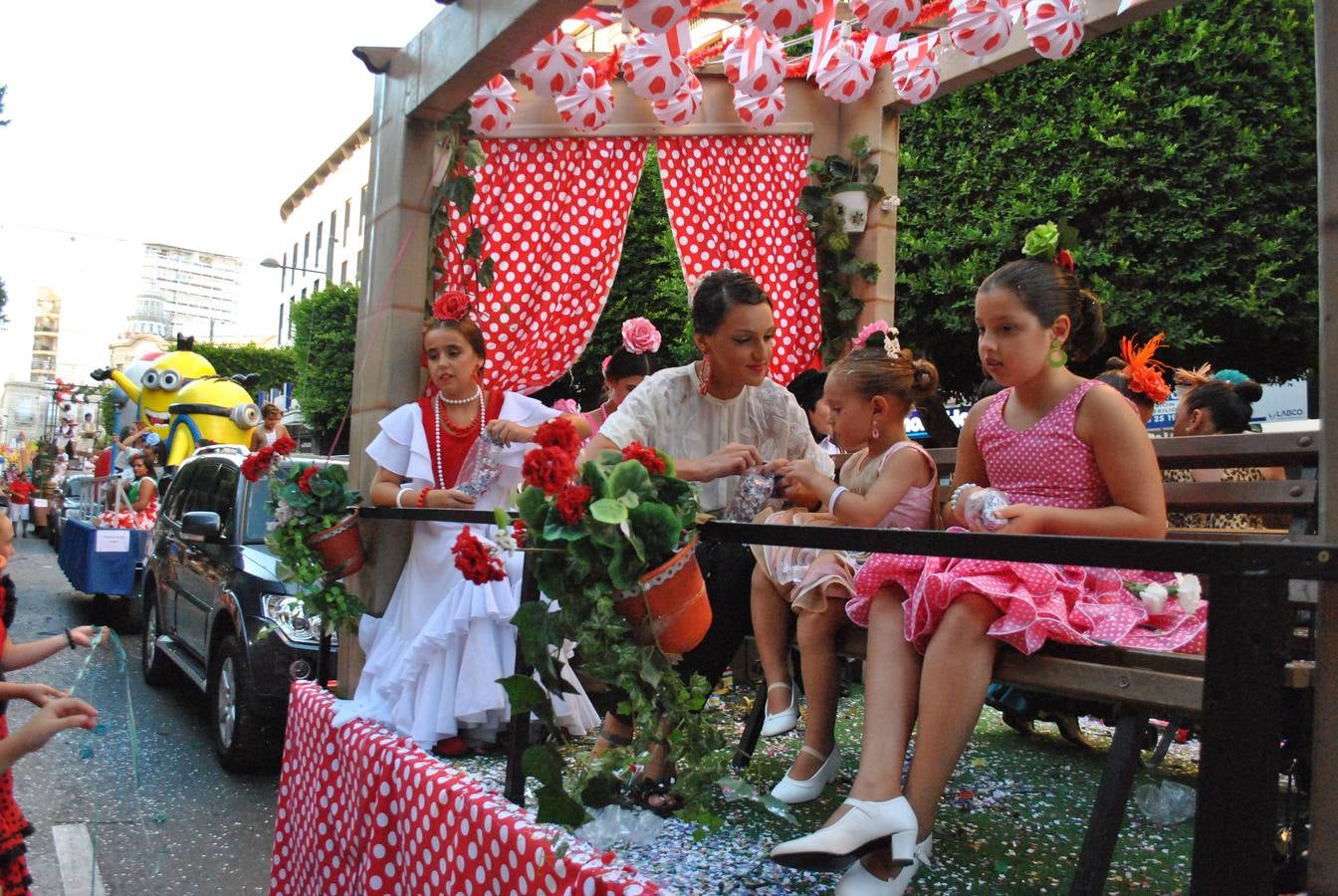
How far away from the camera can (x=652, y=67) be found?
176 inches

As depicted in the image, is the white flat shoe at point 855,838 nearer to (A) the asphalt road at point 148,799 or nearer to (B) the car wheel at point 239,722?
(A) the asphalt road at point 148,799

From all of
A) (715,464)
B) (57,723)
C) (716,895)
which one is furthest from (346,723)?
(716,895)

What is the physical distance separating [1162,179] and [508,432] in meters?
9.33

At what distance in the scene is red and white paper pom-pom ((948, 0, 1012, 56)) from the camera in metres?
4.49

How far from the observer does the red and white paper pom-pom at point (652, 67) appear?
4.47 meters

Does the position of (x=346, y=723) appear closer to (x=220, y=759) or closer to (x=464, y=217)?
(x=464, y=217)

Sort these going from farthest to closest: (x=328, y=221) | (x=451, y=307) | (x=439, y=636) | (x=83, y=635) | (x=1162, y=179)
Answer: (x=328, y=221) < (x=1162, y=179) < (x=451, y=307) < (x=439, y=636) < (x=83, y=635)

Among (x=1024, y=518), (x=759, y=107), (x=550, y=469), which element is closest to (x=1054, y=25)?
(x=759, y=107)

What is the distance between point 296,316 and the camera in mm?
29047

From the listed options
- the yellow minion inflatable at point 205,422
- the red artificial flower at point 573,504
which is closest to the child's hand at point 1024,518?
the red artificial flower at point 573,504

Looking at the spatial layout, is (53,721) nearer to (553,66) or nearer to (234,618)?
(553,66)

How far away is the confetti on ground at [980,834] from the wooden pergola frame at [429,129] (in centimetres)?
166

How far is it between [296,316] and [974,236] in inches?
871

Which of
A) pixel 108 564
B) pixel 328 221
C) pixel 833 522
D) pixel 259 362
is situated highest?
pixel 328 221
